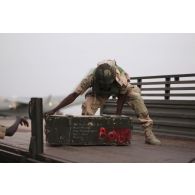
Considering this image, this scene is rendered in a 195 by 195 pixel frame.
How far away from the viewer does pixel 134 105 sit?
4.62 metres

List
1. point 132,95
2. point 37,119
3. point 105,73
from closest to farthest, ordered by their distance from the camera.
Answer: point 37,119 < point 105,73 < point 132,95

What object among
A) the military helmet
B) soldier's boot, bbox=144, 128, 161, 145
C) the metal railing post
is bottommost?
soldier's boot, bbox=144, 128, 161, 145

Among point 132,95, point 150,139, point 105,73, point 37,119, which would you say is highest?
point 105,73

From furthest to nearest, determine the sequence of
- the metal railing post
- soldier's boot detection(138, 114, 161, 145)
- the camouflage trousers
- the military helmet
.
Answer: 1. the camouflage trousers
2. soldier's boot detection(138, 114, 161, 145)
3. the military helmet
4. the metal railing post

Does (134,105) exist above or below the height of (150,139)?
above

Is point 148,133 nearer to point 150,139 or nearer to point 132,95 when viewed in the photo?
point 150,139

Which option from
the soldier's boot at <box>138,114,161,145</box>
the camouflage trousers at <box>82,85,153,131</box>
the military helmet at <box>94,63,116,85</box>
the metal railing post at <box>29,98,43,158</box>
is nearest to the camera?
the metal railing post at <box>29,98,43,158</box>

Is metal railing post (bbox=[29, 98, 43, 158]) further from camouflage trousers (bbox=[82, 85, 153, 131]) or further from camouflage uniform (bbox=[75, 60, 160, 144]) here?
camouflage trousers (bbox=[82, 85, 153, 131])

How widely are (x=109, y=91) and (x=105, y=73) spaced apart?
45 centimetres

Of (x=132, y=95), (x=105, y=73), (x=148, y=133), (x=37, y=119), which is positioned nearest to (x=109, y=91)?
(x=132, y=95)

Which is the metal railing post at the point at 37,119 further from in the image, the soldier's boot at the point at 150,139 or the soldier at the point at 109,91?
the soldier's boot at the point at 150,139

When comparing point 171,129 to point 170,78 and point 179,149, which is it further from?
point 179,149

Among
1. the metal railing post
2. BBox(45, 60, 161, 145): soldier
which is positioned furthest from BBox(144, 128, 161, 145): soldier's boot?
the metal railing post

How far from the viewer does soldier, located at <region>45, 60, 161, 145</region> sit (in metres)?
4.33
